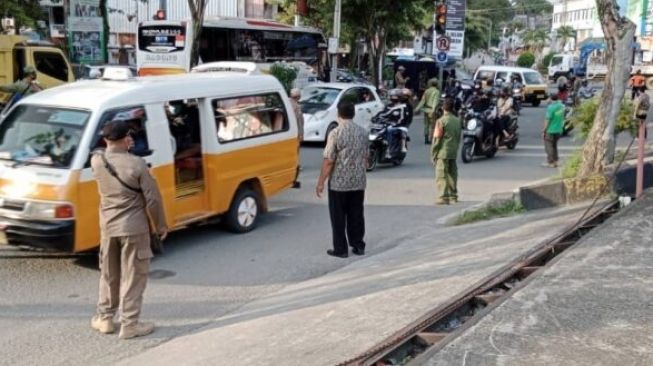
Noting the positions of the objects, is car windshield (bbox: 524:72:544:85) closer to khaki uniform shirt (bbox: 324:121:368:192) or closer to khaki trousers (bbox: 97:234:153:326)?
khaki uniform shirt (bbox: 324:121:368:192)

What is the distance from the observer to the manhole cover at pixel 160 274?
7.10m

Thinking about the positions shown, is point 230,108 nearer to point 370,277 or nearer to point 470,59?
point 370,277

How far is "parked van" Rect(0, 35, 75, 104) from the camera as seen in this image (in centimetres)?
1862

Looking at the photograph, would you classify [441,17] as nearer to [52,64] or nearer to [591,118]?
[52,64]

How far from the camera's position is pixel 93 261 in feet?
24.4

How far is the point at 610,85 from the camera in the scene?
32.8ft

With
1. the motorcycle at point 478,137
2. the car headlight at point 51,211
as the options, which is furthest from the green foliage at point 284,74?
the car headlight at point 51,211

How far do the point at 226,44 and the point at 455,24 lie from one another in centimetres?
900

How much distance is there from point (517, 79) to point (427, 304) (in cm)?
2879

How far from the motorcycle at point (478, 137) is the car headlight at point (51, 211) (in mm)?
10374

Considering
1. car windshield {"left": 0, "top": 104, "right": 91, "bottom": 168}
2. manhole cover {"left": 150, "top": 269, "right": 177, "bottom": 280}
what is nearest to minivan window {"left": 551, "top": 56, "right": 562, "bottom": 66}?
manhole cover {"left": 150, "top": 269, "right": 177, "bottom": 280}

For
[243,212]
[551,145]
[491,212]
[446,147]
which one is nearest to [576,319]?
[243,212]

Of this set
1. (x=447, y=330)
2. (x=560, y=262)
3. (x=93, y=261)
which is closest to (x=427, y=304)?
(x=447, y=330)

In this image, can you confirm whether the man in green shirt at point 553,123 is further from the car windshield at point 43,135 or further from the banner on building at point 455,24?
the banner on building at point 455,24
